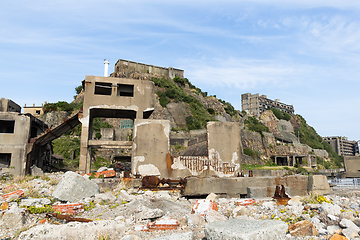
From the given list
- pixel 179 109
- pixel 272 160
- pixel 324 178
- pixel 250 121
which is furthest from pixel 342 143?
pixel 324 178

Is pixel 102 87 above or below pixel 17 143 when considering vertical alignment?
above

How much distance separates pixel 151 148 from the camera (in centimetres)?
1366

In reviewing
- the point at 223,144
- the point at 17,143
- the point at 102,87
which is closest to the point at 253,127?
the point at 102,87

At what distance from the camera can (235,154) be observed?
14203 millimetres

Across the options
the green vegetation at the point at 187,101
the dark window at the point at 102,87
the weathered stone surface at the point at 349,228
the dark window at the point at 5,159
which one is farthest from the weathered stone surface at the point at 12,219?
the green vegetation at the point at 187,101

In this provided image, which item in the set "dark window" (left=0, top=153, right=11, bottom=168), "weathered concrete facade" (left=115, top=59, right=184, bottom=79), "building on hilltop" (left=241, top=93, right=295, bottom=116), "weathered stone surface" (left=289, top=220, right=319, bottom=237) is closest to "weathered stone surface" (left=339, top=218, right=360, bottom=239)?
"weathered stone surface" (left=289, top=220, right=319, bottom=237)

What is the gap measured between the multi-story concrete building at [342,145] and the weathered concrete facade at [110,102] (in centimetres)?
10662

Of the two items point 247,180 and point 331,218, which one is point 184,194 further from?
point 331,218

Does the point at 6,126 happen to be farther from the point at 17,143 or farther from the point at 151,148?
the point at 151,148

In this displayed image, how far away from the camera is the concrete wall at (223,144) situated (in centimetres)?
1397

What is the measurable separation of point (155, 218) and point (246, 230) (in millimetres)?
3242

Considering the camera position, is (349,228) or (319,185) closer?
(349,228)

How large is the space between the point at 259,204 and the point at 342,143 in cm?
11442

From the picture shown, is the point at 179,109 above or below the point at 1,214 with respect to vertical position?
above
